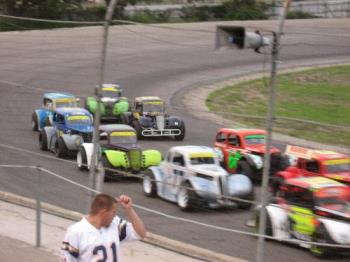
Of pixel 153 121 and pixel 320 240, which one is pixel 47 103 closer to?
pixel 153 121

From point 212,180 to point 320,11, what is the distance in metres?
53.4

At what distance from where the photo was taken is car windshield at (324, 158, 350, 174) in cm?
1620

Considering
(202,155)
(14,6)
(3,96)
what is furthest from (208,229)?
(14,6)

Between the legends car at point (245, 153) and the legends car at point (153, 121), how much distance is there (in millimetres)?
3399

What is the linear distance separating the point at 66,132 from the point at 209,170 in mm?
6656

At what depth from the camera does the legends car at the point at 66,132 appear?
67.3 ft

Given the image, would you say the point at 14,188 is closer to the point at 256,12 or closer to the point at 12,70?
the point at 12,70

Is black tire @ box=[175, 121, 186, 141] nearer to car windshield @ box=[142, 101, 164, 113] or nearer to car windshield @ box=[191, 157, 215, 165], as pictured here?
car windshield @ box=[142, 101, 164, 113]

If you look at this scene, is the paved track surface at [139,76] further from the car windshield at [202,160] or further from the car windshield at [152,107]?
the car windshield at [202,160]

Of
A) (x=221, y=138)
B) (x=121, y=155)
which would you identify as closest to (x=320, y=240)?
(x=121, y=155)

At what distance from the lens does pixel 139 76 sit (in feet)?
125

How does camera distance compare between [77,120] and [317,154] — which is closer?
[317,154]

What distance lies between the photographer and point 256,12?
52.0 meters

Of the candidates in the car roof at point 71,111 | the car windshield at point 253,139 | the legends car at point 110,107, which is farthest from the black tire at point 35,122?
the car windshield at point 253,139
